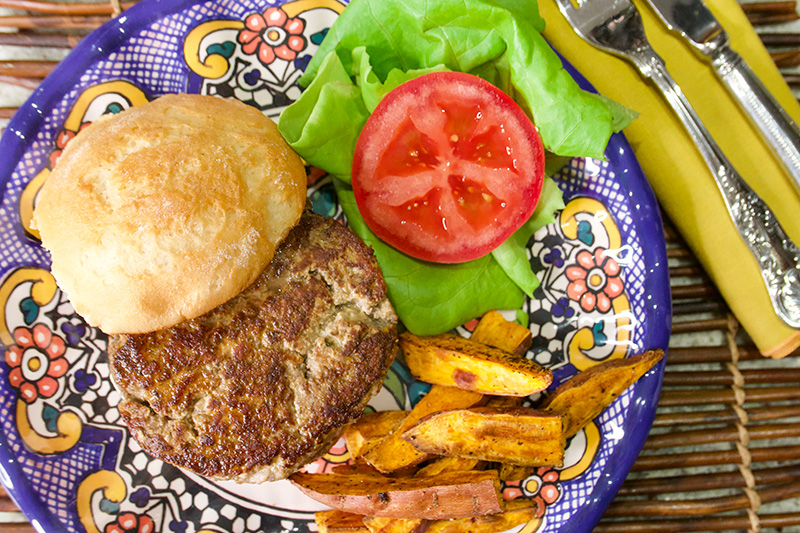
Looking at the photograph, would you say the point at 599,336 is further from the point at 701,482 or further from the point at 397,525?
the point at 397,525

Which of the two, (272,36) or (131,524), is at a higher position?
(272,36)

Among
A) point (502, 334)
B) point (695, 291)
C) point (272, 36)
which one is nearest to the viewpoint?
point (502, 334)

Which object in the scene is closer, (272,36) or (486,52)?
(486,52)

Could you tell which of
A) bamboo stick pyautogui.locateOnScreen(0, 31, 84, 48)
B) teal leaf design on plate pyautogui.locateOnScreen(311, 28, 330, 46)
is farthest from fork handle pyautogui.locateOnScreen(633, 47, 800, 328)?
bamboo stick pyautogui.locateOnScreen(0, 31, 84, 48)

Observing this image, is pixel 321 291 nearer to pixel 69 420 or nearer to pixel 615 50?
pixel 69 420

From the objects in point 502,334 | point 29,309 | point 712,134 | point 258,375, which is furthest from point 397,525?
point 712,134

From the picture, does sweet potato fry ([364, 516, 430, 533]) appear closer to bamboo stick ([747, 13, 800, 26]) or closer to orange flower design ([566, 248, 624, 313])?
orange flower design ([566, 248, 624, 313])
